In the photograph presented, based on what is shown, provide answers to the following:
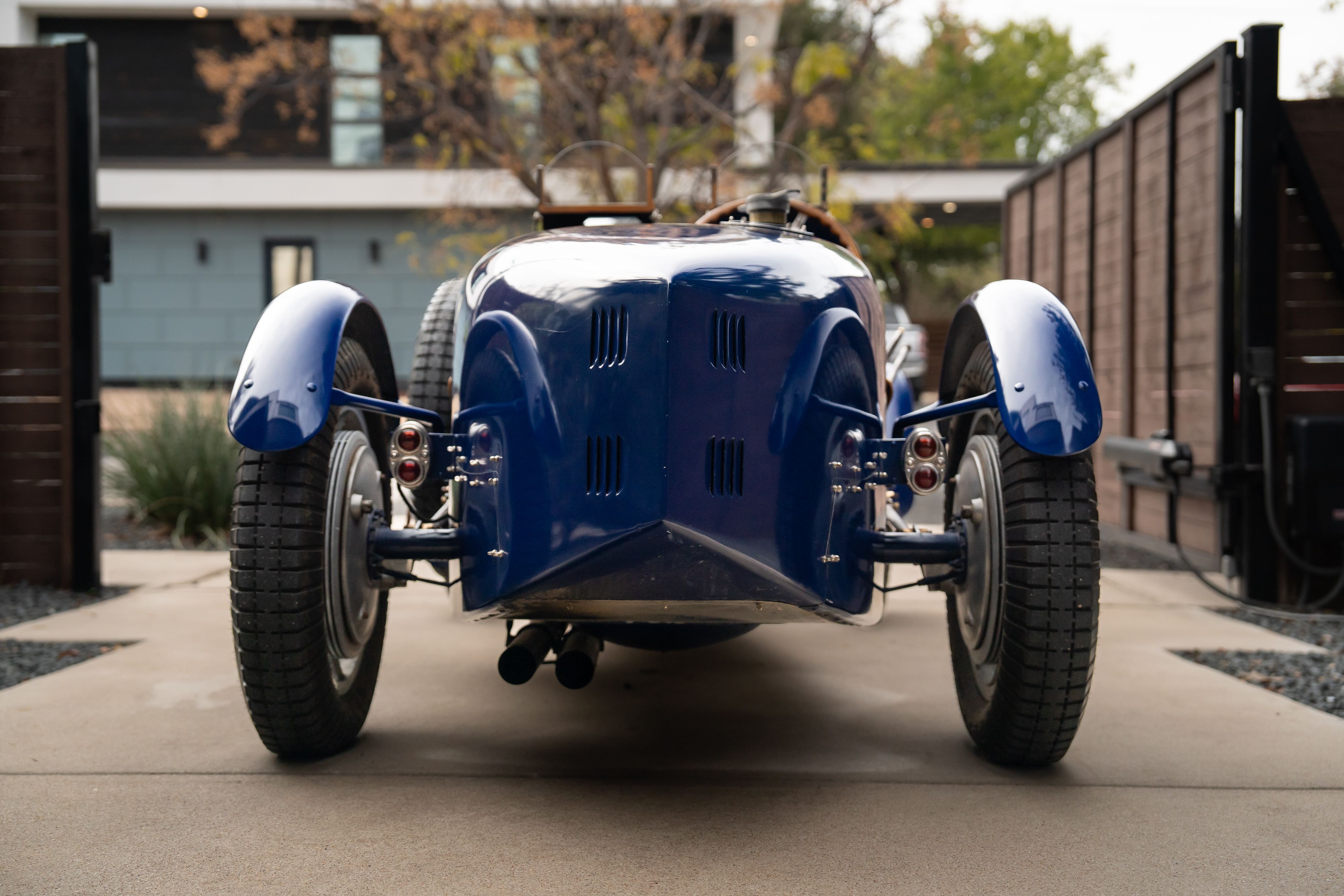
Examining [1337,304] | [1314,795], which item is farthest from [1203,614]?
[1314,795]

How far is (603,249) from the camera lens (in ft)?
8.70

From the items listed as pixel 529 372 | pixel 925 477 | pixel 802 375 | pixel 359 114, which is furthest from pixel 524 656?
pixel 359 114

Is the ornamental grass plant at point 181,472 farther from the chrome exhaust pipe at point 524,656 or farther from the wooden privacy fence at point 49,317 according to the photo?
the chrome exhaust pipe at point 524,656

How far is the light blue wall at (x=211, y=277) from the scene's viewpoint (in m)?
19.2

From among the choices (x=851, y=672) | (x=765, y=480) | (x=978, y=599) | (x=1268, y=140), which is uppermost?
(x=1268, y=140)

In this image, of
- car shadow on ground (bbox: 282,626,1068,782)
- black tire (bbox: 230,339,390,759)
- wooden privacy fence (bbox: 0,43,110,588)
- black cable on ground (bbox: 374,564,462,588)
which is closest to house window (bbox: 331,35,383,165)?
wooden privacy fence (bbox: 0,43,110,588)

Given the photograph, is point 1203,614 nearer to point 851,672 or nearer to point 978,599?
point 851,672

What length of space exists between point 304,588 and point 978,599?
168cm

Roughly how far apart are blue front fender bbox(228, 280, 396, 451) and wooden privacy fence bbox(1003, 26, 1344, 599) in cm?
412

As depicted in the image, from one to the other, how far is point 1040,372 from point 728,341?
2.56 ft

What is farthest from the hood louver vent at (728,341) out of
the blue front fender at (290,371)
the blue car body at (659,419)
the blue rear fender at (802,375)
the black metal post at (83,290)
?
the black metal post at (83,290)

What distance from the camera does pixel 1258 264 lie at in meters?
5.23

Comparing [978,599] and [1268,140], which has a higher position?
[1268,140]

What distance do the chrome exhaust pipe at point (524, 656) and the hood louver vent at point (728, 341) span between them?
85 cm
